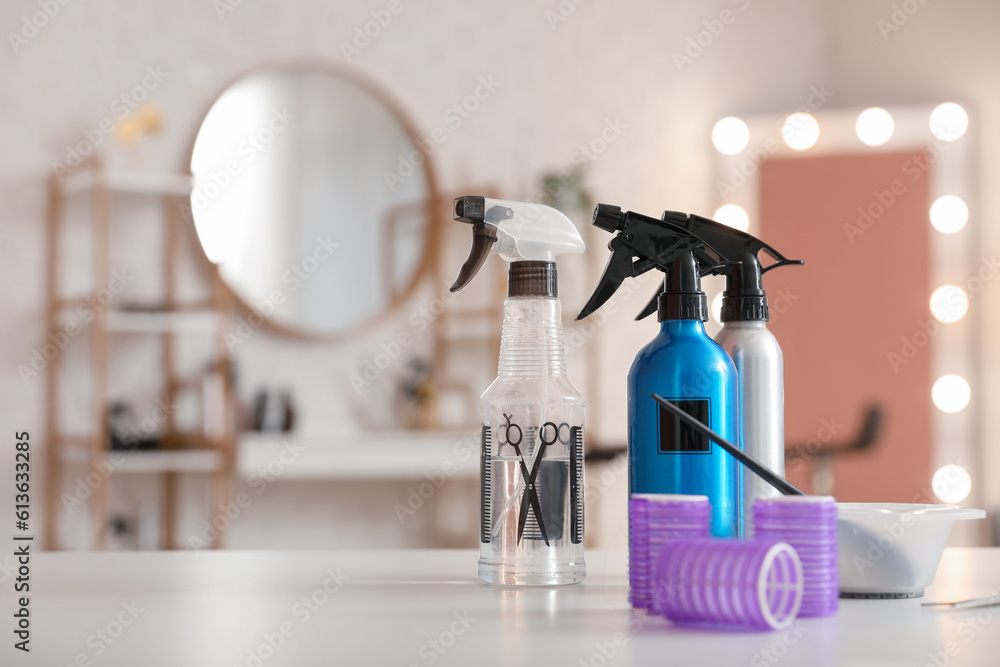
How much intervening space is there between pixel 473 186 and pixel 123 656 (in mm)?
2329

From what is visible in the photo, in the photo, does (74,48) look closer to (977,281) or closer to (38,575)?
(38,575)

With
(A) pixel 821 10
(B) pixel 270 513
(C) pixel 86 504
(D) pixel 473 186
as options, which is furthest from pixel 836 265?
(C) pixel 86 504

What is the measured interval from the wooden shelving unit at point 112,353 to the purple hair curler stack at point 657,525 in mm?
1868

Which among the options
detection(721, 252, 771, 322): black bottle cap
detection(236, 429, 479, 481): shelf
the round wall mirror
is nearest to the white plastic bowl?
detection(721, 252, 771, 322): black bottle cap

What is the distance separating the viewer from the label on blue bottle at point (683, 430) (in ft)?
1.88

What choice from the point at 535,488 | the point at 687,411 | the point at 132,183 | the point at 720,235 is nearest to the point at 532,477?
the point at 535,488

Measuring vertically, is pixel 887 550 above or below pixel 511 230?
below

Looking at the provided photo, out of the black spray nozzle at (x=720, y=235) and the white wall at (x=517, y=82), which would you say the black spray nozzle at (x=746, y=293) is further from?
the white wall at (x=517, y=82)

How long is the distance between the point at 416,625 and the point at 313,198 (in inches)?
83.7

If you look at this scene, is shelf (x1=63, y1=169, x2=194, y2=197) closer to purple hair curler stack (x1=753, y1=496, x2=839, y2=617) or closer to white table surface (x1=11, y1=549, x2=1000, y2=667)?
white table surface (x1=11, y1=549, x2=1000, y2=667)

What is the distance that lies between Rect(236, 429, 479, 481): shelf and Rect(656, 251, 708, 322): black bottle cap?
5.81 feet

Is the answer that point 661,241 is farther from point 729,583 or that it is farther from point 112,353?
point 112,353

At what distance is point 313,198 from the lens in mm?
2508

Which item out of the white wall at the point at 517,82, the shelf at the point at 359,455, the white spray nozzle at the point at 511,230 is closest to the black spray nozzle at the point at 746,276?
the white spray nozzle at the point at 511,230
